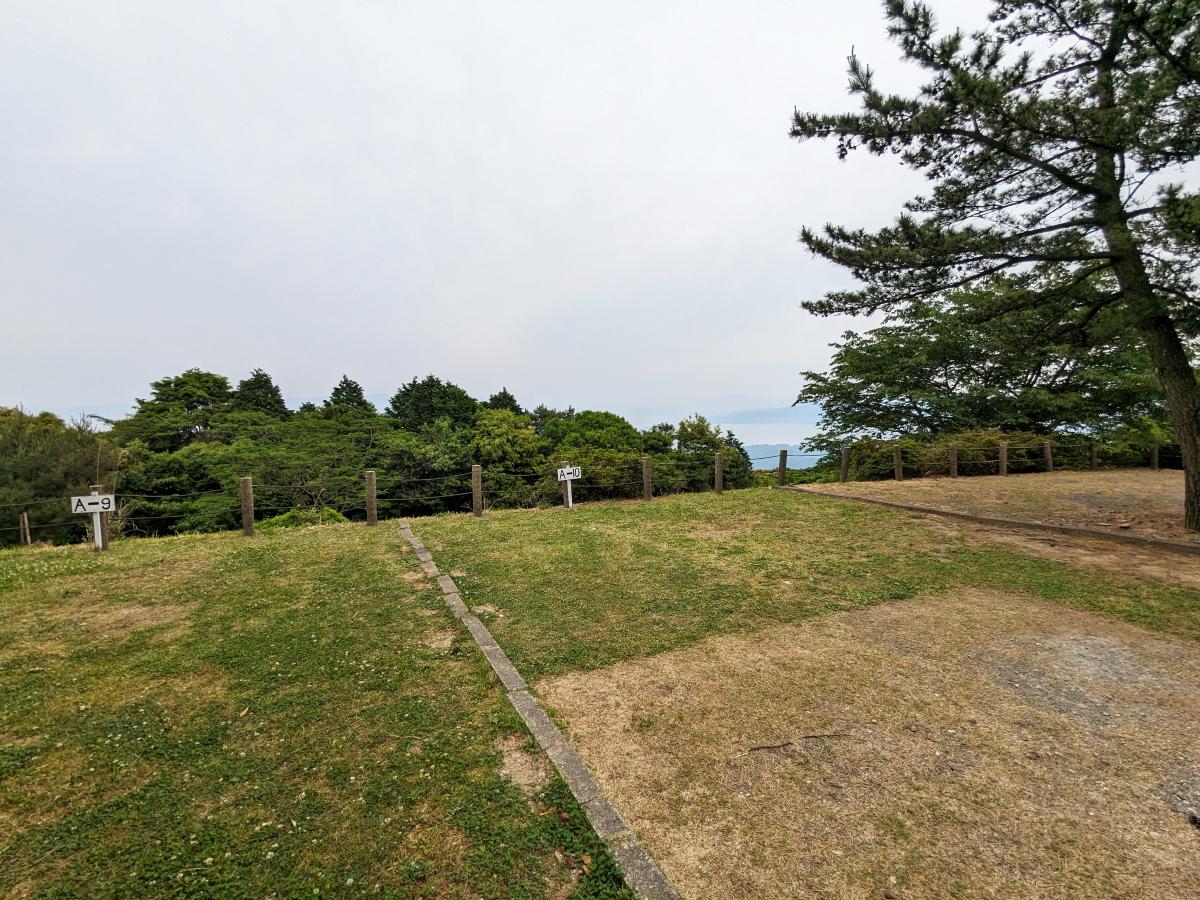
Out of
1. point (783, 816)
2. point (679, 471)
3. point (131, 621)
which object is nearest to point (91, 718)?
point (131, 621)

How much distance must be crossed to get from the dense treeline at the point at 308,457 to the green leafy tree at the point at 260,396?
24cm

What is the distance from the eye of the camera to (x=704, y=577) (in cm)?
581

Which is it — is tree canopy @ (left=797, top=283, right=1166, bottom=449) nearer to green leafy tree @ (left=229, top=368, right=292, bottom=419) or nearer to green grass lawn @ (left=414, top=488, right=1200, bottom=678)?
green grass lawn @ (left=414, top=488, right=1200, bottom=678)

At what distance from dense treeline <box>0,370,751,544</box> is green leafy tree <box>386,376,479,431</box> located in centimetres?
9

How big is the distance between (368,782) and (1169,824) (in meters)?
3.83

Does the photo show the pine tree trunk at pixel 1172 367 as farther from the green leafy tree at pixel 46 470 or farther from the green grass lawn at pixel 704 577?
the green leafy tree at pixel 46 470

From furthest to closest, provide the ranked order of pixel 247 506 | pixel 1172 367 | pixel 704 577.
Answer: pixel 247 506 < pixel 1172 367 < pixel 704 577

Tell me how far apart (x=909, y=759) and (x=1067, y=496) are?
11050 millimetres

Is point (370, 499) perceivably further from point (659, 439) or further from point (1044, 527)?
point (659, 439)

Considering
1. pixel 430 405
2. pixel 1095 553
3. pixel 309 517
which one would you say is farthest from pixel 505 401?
pixel 1095 553

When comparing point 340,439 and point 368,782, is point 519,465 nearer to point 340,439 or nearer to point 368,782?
point 340,439

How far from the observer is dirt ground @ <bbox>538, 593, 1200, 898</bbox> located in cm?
204

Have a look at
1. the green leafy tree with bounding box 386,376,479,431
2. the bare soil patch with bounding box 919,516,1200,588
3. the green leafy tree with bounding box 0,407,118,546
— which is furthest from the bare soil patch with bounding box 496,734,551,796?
the green leafy tree with bounding box 386,376,479,431

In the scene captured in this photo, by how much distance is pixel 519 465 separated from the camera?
2203 cm
